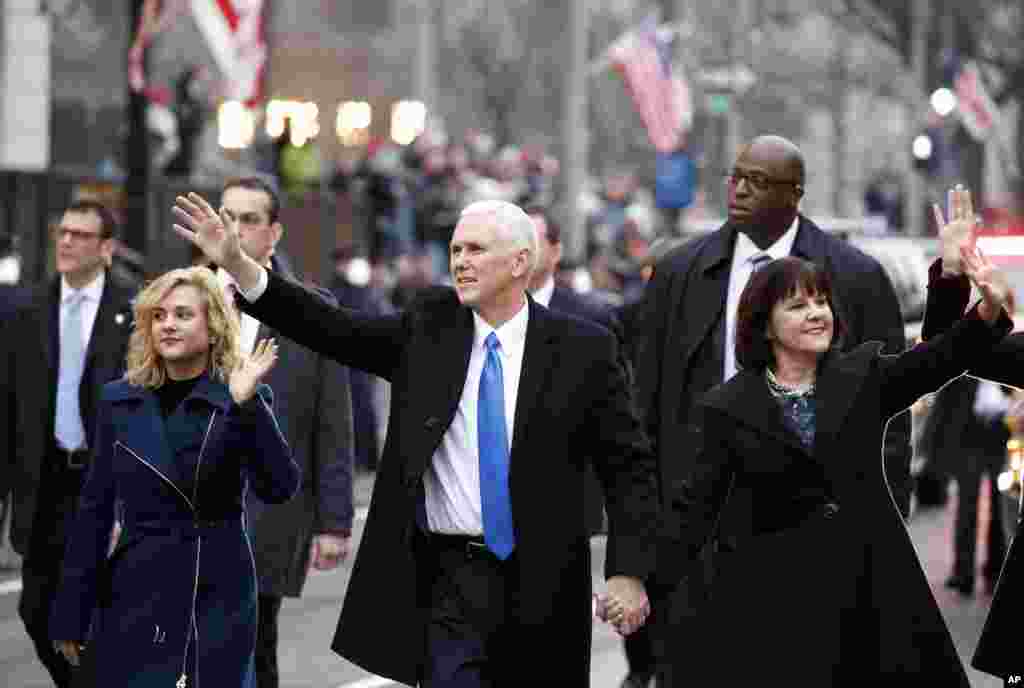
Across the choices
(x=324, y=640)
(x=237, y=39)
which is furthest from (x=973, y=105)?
(x=324, y=640)

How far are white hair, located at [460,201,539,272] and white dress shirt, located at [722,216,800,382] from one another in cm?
218

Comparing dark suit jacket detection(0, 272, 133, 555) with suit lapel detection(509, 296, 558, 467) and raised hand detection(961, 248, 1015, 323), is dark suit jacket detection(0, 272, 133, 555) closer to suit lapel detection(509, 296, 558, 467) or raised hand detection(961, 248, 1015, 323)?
suit lapel detection(509, 296, 558, 467)

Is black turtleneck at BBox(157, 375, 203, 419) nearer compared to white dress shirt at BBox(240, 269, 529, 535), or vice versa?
white dress shirt at BBox(240, 269, 529, 535)

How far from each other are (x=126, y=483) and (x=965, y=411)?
27.7 feet

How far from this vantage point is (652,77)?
1421 inches

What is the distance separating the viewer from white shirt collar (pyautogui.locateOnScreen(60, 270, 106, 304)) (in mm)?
10617

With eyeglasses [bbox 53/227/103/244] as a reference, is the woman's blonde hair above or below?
below

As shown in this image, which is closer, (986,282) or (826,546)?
(986,282)

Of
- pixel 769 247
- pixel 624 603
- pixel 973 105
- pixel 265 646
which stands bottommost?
pixel 265 646

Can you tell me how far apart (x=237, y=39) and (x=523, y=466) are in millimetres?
17057

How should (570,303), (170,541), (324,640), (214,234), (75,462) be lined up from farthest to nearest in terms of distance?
(324,640), (570,303), (75,462), (170,541), (214,234)

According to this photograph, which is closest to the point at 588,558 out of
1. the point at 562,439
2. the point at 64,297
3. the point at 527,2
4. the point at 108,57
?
the point at 562,439

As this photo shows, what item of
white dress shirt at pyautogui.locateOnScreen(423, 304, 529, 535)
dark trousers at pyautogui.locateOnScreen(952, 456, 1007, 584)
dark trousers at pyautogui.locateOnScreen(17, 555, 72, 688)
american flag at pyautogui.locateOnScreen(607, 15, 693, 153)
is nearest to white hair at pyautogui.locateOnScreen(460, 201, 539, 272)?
white dress shirt at pyautogui.locateOnScreen(423, 304, 529, 535)

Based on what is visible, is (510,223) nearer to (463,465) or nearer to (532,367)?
(532,367)
